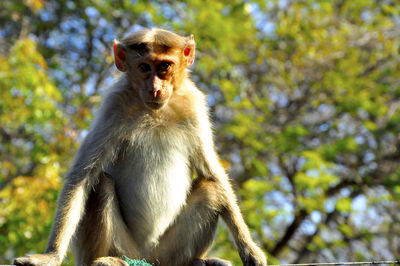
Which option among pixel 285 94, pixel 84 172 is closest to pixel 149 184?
pixel 84 172

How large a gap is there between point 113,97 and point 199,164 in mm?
938

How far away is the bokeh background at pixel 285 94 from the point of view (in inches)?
427

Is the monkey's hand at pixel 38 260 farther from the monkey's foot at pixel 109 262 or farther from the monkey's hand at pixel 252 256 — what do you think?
the monkey's hand at pixel 252 256

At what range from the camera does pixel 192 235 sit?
165 inches

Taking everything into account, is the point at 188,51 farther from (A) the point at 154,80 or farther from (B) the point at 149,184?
(B) the point at 149,184

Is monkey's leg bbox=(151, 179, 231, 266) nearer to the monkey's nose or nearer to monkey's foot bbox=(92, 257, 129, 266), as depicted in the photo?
monkey's foot bbox=(92, 257, 129, 266)

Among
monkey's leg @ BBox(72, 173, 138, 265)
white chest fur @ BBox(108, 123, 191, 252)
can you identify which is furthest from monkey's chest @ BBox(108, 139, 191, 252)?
monkey's leg @ BBox(72, 173, 138, 265)

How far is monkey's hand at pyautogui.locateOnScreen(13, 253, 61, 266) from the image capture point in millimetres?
3359

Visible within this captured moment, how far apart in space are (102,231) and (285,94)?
9171 mm

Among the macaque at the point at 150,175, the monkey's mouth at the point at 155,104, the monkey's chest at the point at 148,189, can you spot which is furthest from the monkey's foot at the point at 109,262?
the monkey's mouth at the point at 155,104

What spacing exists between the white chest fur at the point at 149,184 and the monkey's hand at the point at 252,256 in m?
0.65

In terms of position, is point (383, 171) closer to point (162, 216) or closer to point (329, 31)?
point (329, 31)

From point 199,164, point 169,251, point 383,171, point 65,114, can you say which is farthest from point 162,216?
point 383,171

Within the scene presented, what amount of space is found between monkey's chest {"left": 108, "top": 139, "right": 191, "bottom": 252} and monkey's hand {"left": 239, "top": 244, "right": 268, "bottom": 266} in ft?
2.15
